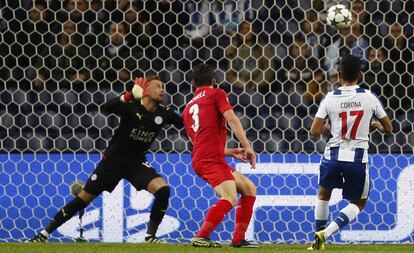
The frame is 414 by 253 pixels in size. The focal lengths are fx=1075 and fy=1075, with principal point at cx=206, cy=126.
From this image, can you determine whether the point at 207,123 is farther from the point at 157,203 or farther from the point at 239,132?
the point at 157,203

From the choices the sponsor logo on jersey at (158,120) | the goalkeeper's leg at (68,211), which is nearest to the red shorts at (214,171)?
the sponsor logo on jersey at (158,120)

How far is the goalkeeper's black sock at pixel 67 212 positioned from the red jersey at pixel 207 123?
1.52 m

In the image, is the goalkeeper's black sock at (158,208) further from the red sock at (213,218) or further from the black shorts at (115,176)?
the red sock at (213,218)

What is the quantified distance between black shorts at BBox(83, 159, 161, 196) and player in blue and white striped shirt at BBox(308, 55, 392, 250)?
1.87m

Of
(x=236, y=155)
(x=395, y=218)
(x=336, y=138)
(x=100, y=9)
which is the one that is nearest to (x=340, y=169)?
Answer: (x=336, y=138)

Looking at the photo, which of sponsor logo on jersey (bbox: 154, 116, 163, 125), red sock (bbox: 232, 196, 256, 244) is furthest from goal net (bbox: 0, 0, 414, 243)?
red sock (bbox: 232, 196, 256, 244)

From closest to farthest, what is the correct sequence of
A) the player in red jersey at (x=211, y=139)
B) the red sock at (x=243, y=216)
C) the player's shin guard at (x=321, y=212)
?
1. the player in red jersey at (x=211, y=139)
2. the player's shin guard at (x=321, y=212)
3. the red sock at (x=243, y=216)

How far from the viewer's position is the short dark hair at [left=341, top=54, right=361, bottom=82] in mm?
7656

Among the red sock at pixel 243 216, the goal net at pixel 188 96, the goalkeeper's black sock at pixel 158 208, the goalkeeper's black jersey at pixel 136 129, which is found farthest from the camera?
the goal net at pixel 188 96

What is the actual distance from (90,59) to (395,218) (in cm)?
341

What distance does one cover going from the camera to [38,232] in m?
10.1

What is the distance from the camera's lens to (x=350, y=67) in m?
7.67

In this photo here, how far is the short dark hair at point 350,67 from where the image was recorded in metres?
7.66

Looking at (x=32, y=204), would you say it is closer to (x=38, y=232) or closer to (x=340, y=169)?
(x=38, y=232)
